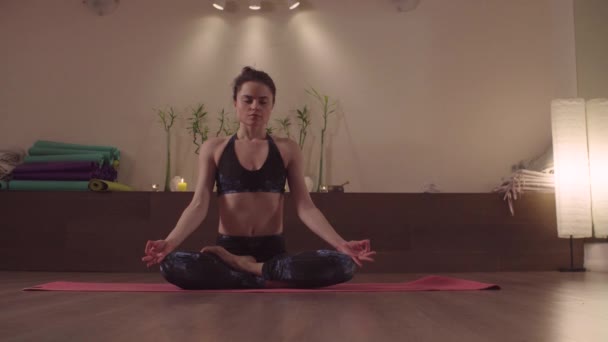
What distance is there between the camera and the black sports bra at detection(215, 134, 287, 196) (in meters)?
2.31

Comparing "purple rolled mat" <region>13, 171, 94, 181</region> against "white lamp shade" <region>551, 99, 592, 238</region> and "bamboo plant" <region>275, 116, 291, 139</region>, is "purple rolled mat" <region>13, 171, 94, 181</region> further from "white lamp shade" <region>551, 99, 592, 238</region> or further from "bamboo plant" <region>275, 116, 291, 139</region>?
"white lamp shade" <region>551, 99, 592, 238</region>

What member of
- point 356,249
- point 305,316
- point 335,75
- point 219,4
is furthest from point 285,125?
point 305,316

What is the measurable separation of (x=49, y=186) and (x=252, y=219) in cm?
184

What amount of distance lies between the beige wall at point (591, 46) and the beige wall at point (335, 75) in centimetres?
8

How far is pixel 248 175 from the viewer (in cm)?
231

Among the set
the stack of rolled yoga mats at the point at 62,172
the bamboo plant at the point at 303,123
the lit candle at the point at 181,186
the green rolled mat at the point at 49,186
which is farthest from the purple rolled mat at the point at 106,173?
the bamboo plant at the point at 303,123

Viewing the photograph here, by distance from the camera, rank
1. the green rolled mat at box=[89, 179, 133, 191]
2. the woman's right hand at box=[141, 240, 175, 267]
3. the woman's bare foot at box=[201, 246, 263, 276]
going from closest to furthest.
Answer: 1. the woman's right hand at box=[141, 240, 175, 267]
2. the woman's bare foot at box=[201, 246, 263, 276]
3. the green rolled mat at box=[89, 179, 133, 191]

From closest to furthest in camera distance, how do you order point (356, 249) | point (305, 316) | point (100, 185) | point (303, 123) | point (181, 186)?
point (305, 316) → point (356, 249) → point (100, 185) → point (181, 186) → point (303, 123)

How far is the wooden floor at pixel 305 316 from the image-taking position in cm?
101

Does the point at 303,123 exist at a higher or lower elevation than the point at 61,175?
higher

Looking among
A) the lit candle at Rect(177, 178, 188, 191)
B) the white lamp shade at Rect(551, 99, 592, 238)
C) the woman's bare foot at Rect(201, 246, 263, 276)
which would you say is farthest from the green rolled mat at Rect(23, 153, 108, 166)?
the white lamp shade at Rect(551, 99, 592, 238)

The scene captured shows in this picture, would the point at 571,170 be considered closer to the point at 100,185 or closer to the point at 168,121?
the point at 168,121

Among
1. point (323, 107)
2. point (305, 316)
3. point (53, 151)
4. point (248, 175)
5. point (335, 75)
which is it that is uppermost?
point (335, 75)

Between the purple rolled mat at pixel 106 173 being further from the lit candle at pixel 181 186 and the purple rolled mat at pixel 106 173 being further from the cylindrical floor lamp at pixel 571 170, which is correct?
the cylindrical floor lamp at pixel 571 170
